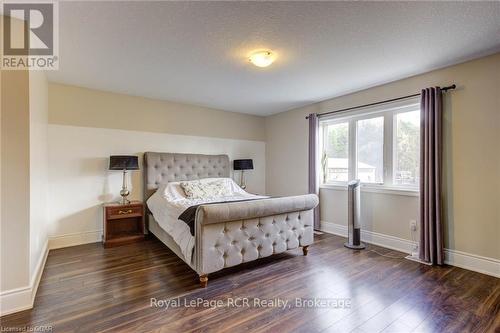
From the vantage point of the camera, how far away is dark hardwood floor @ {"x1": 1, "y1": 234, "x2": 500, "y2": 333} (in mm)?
1853

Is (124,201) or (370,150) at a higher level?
(370,150)

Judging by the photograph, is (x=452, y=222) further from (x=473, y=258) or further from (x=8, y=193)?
(x=8, y=193)

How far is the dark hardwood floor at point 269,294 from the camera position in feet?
6.08

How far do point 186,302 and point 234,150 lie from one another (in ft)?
11.7

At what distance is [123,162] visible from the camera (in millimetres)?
3693

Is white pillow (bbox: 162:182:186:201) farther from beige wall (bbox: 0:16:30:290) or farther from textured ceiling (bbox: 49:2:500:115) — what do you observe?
beige wall (bbox: 0:16:30:290)

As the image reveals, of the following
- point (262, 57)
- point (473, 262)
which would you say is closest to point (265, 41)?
point (262, 57)

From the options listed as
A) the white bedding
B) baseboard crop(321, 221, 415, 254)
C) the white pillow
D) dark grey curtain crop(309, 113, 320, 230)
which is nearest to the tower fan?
baseboard crop(321, 221, 415, 254)

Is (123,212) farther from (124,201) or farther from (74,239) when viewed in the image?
(74,239)

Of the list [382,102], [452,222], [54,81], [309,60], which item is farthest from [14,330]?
[382,102]

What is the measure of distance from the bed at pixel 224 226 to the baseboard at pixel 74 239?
2.55 ft

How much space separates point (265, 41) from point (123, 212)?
124 inches

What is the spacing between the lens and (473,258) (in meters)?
2.77

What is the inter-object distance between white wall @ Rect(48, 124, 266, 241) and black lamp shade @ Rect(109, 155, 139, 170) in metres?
0.33
